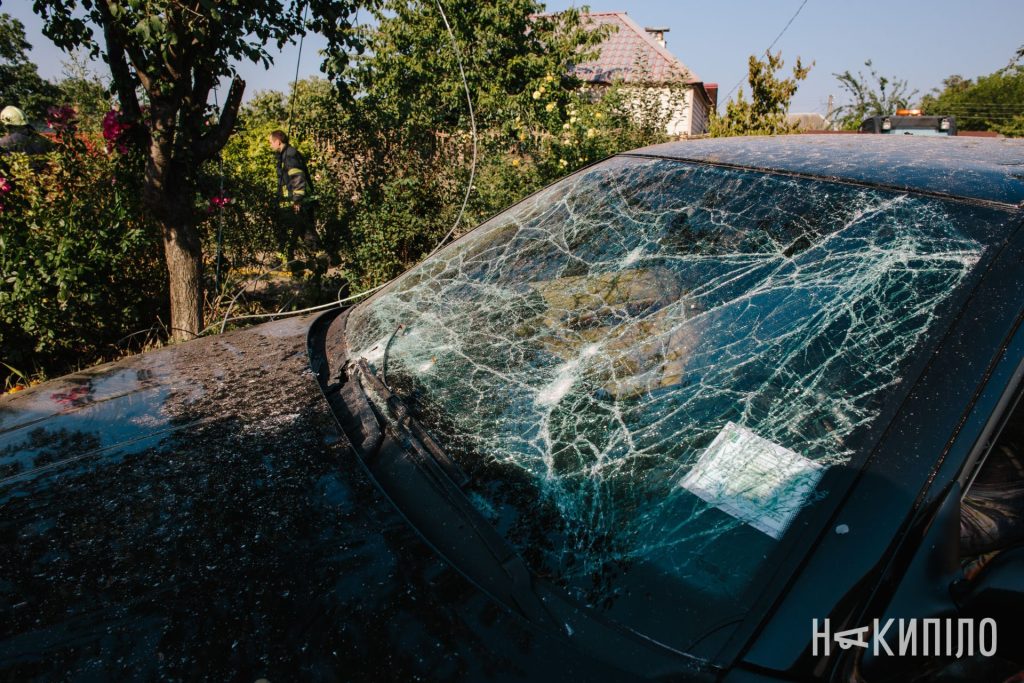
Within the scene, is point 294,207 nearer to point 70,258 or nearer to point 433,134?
point 433,134

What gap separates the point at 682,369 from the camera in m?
1.33

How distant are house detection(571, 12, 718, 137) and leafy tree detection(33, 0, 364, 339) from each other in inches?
171

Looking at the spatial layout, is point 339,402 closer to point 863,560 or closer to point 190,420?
point 190,420

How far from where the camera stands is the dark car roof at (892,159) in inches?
56.6

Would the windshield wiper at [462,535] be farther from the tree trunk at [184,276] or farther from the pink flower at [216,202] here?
the pink flower at [216,202]

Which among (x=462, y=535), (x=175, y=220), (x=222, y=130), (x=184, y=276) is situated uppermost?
(x=222, y=130)

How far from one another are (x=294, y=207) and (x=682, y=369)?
5.27m

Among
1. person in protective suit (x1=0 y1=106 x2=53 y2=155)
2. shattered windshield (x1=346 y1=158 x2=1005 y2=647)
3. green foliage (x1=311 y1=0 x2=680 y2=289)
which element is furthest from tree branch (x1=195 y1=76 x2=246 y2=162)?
shattered windshield (x1=346 y1=158 x2=1005 y2=647)

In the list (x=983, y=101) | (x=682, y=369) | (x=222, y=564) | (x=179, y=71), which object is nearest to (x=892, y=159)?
(x=682, y=369)

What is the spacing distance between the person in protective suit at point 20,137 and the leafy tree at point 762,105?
6.51 metres

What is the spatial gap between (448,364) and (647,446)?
0.61 meters

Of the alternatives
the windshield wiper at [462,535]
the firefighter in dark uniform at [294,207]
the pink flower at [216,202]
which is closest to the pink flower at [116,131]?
the pink flower at [216,202]

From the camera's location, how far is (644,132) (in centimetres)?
770

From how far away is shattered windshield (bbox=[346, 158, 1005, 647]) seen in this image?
1.09m
